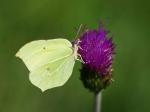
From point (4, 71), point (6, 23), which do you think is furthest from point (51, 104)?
point (6, 23)

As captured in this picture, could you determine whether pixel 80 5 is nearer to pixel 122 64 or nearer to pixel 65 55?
pixel 122 64

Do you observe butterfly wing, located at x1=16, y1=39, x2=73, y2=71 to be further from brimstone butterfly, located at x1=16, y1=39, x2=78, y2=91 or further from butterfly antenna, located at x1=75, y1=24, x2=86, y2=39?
butterfly antenna, located at x1=75, y1=24, x2=86, y2=39

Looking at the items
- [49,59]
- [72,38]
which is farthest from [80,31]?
[72,38]

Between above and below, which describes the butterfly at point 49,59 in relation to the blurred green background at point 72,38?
above

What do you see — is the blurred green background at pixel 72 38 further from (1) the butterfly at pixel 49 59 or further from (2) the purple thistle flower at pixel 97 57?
(2) the purple thistle flower at pixel 97 57

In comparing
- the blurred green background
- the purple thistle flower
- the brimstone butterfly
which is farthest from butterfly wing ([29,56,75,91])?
the blurred green background

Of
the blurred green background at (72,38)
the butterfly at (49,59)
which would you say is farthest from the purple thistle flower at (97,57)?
the blurred green background at (72,38)
